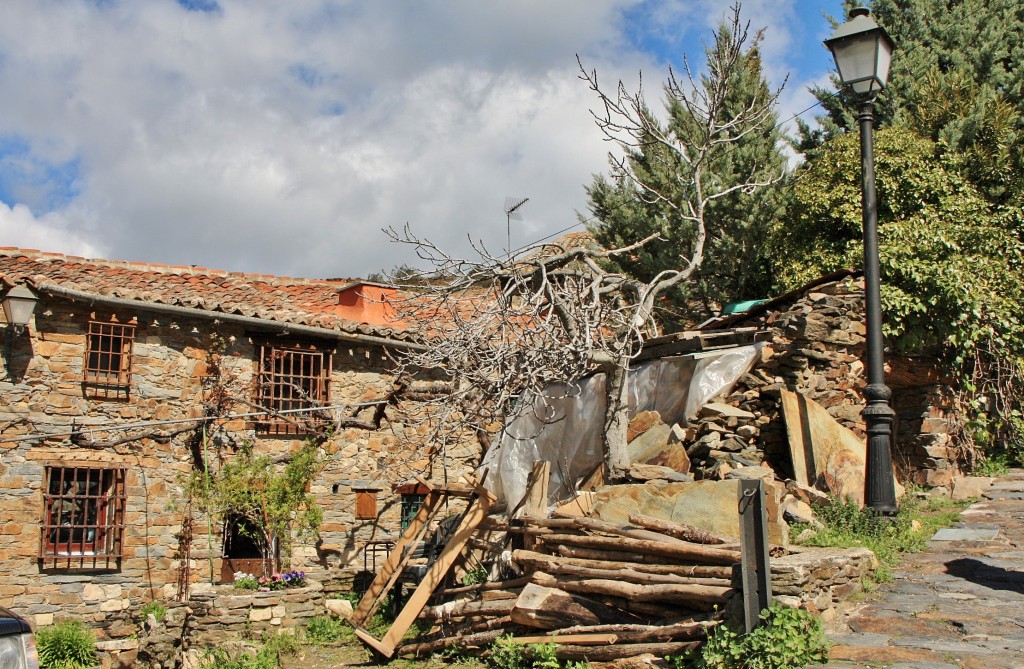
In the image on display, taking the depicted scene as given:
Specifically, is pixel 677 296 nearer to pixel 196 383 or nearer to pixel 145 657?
pixel 196 383

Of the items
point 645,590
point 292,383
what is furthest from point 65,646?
point 645,590

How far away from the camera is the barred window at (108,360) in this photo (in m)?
12.7

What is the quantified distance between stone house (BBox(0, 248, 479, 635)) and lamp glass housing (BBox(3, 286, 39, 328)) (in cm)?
30

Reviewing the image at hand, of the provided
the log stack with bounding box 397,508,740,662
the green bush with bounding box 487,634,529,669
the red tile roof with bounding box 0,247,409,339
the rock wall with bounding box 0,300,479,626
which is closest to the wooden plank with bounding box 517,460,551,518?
the log stack with bounding box 397,508,740,662

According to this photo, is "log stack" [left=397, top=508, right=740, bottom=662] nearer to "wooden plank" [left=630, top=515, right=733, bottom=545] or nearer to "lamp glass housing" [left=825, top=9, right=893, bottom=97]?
"wooden plank" [left=630, top=515, right=733, bottom=545]

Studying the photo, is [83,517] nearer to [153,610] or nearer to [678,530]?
[153,610]

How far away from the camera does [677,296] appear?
17.6 metres

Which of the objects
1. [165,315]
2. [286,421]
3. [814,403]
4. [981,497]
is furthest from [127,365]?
[981,497]

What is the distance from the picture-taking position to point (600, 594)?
24.7 feet

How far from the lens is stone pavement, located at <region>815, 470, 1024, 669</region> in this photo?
5883mm

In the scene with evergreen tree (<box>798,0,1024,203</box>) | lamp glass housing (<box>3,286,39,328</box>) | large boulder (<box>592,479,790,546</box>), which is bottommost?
large boulder (<box>592,479,790,546</box>)

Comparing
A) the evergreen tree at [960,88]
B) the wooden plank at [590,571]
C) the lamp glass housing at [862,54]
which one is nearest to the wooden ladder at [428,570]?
the wooden plank at [590,571]

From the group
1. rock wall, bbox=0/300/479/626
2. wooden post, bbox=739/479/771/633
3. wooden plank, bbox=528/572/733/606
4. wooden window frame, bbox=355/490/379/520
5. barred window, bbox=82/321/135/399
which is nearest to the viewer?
wooden post, bbox=739/479/771/633

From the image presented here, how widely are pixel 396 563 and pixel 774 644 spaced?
5347 millimetres
